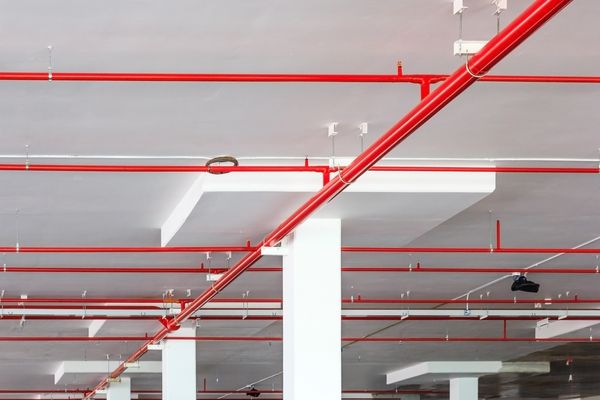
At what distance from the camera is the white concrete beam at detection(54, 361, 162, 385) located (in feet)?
110

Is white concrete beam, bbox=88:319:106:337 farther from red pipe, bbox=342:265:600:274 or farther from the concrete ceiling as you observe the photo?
red pipe, bbox=342:265:600:274

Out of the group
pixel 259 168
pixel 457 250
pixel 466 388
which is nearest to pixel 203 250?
pixel 457 250

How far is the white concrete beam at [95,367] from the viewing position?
110ft

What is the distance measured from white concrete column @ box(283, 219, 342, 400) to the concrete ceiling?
52 cm

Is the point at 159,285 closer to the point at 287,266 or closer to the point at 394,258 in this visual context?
the point at 394,258

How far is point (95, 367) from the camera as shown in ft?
110

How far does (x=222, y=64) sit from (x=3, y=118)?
9.54 feet

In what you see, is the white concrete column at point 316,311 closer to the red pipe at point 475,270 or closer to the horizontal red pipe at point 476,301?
the red pipe at point 475,270

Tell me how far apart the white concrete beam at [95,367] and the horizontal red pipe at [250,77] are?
2406 cm

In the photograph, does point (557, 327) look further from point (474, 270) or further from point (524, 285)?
point (474, 270)

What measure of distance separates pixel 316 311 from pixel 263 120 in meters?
4.08

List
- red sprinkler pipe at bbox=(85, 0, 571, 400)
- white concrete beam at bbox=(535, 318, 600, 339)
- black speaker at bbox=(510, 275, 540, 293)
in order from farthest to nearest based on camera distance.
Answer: white concrete beam at bbox=(535, 318, 600, 339)
black speaker at bbox=(510, 275, 540, 293)
red sprinkler pipe at bbox=(85, 0, 571, 400)

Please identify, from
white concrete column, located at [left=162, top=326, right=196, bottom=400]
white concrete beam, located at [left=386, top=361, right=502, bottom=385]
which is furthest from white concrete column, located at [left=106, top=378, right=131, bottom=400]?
white concrete column, located at [left=162, top=326, right=196, bottom=400]

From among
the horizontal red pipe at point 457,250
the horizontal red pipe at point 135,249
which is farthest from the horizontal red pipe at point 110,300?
the horizontal red pipe at point 457,250
